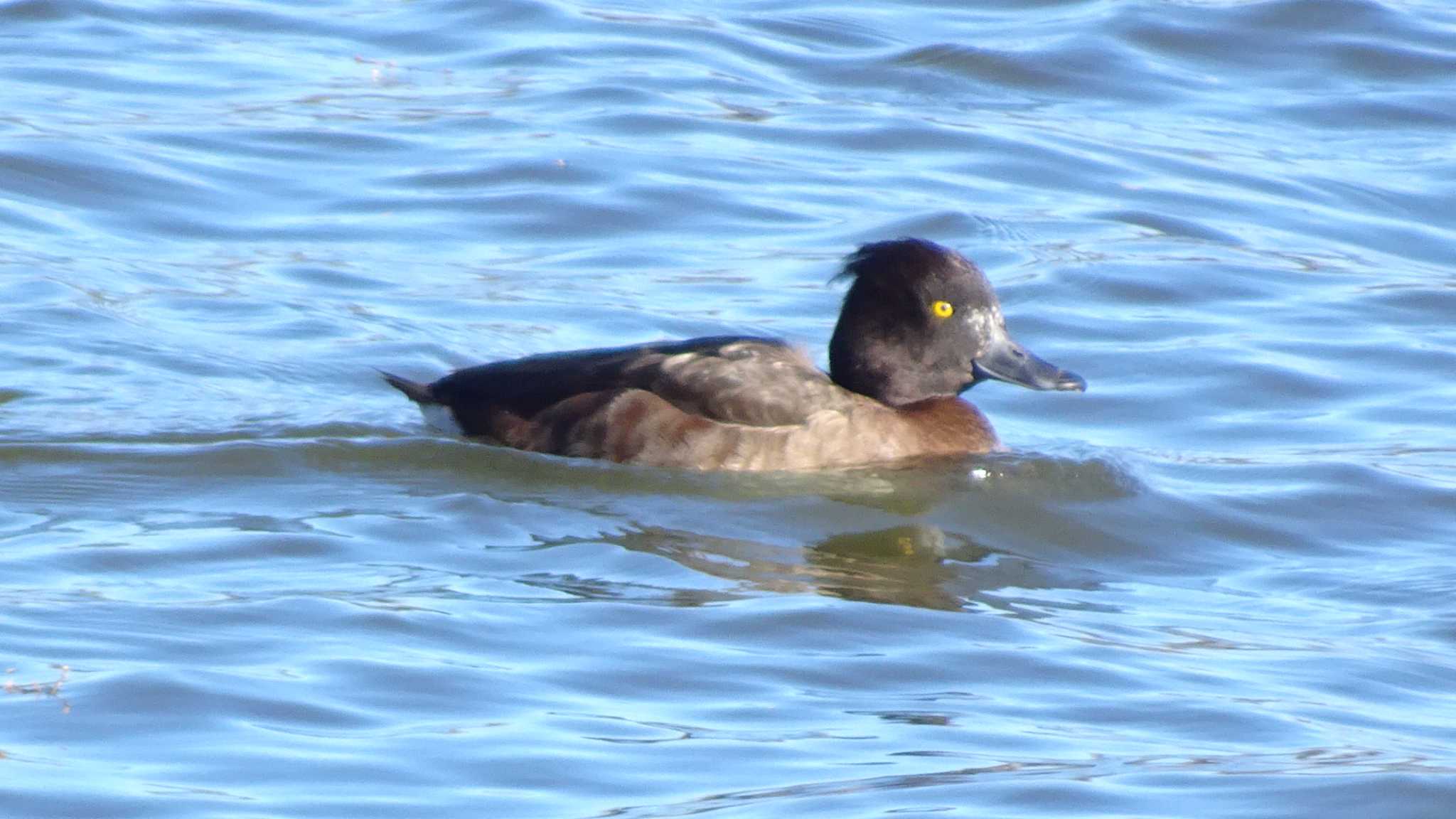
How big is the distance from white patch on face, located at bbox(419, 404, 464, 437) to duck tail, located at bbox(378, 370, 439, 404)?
2 cm

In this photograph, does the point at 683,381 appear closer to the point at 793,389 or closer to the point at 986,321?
the point at 793,389

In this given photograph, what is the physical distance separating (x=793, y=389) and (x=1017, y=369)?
34.8 inches

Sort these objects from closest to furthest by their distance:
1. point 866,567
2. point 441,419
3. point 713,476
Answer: point 866,567 < point 713,476 < point 441,419

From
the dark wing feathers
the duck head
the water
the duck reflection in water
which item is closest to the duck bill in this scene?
the duck head

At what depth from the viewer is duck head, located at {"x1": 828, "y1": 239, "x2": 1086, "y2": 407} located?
8.29 metres

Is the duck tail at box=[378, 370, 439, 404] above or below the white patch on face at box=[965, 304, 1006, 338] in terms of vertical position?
below

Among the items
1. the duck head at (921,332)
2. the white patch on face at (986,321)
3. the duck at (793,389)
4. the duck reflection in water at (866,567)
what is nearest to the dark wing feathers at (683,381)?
the duck at (793,389)

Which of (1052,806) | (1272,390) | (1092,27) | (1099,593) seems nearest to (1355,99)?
(1092,27)

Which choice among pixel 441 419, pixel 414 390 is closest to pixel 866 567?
pixel 441 419

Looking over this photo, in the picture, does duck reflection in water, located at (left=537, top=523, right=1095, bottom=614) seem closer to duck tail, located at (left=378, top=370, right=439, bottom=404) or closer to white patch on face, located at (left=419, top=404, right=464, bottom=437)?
white patch on face, located at (left=419, top=404, right=464, bottom=437)

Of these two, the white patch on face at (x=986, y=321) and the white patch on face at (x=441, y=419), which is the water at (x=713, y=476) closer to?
the white patch on face at (x=441, y=419)

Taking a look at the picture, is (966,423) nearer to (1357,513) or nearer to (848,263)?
(848,263)

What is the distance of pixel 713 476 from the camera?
26.0ft

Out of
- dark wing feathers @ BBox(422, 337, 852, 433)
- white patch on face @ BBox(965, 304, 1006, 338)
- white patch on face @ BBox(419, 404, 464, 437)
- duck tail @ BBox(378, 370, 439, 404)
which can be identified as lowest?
white patch on face @ BBox(419, 404, 464, 437)
